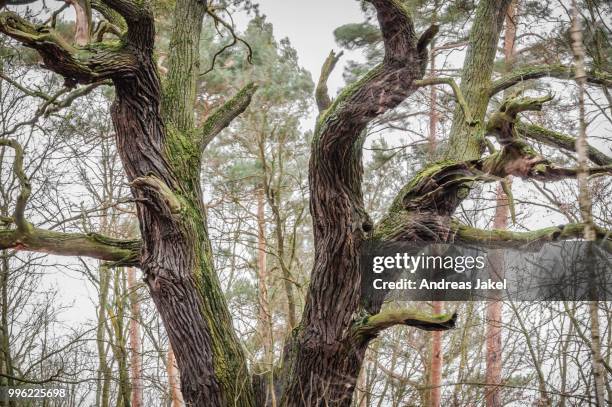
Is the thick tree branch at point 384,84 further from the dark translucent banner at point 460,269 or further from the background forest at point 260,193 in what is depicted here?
the background forest at point 260,193

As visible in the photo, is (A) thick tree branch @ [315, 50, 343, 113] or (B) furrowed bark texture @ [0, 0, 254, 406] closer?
(B) furrowed bark texture @ [0, 0, 254, 406]

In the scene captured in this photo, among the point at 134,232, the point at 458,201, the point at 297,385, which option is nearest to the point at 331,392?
the point at 297,385

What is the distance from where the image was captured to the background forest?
5086 millimetres

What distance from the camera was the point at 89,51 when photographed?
3.46 m

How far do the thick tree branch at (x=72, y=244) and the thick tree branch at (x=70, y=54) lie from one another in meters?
1.05

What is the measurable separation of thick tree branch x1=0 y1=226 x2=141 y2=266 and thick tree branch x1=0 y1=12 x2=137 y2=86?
3.43 ft

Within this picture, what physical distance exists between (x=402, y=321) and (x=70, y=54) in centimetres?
258

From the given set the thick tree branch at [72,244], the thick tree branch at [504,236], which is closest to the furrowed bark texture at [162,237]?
the thick tree branch at [72,244]

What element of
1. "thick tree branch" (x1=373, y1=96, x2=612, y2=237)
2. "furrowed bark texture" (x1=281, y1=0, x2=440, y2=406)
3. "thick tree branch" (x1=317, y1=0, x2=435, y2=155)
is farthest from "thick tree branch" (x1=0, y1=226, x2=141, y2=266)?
"thick tree branch" (x1=373, y1=96, x2=612, y2=237)

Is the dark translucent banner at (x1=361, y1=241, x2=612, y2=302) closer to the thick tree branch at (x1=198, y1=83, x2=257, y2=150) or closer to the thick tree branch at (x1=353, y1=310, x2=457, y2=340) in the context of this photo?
the thick tree branch at (x1=353, y1=310, x2=457, y2=340)

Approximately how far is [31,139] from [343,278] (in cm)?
459

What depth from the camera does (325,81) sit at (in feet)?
12.7

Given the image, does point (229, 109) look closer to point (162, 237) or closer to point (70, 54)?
point (162, 237)

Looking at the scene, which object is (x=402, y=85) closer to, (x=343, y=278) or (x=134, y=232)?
(x=343, y=278)
